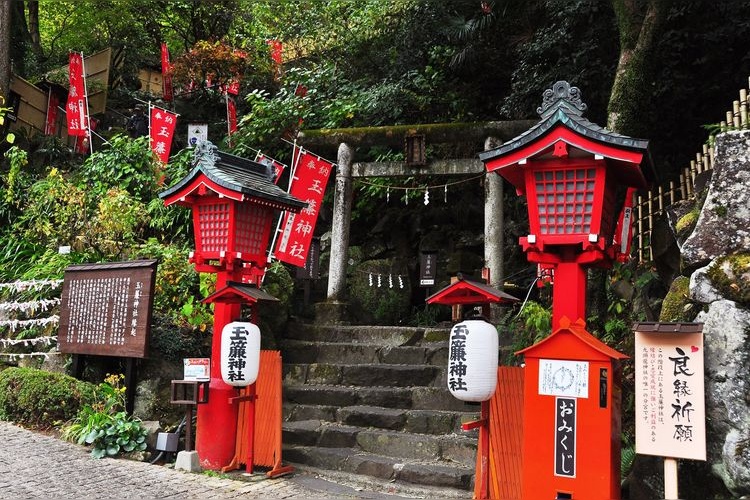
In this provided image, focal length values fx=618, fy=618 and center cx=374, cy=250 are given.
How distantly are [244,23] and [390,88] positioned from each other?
1103cm

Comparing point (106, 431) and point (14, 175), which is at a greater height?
point (14, 175)

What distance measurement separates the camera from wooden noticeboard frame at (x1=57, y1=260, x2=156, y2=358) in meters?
8.91

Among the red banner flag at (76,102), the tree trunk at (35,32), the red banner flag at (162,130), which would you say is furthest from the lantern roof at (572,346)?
the tree trunk at (35,32)

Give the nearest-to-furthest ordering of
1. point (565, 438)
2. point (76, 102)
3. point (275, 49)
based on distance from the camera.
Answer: point (565, 438) < point (76, 102) < point (275, 49)

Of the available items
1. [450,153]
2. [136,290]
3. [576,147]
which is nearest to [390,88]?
[450,153]

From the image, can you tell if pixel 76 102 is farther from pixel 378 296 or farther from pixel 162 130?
A: pixel 378 296

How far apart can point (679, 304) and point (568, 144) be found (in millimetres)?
2082

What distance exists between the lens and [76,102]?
17703 millimetres

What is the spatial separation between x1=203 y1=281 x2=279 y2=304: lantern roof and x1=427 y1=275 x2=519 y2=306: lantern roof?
2.60 m

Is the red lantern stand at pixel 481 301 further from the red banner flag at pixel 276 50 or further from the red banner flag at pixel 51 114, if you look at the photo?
the red banner flag at pixel 51 114

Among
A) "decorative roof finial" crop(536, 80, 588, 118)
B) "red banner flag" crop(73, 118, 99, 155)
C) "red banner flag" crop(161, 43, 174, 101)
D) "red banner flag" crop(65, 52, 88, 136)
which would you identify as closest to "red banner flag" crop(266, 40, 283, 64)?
Answer: "red banner flag" crop(161, 43, 174, 101)

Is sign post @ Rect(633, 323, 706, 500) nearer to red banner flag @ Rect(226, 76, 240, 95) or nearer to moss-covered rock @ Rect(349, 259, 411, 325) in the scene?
moss-covered rock @ Rect(349, 259, 411, 325)

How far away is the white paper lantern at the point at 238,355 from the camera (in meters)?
7.42

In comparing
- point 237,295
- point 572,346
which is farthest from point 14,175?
point 572,346
